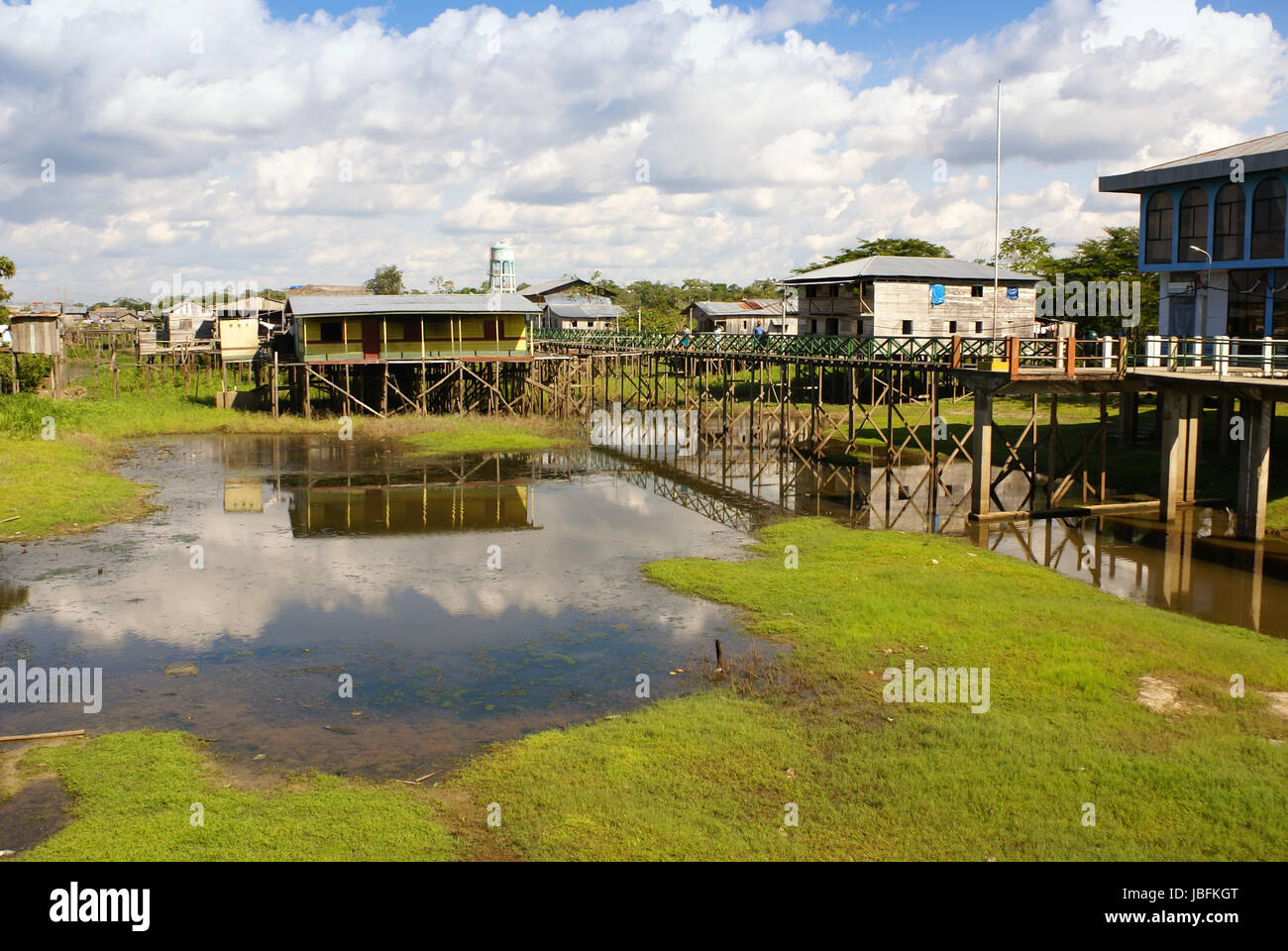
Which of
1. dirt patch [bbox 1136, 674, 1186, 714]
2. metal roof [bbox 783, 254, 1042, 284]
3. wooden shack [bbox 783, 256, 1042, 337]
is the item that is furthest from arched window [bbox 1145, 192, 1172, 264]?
dirt patch [bbox 1136, 674, 1186, 714]

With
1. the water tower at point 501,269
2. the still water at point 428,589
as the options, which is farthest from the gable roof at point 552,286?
the still water at point 428,589

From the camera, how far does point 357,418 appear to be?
43.5 m

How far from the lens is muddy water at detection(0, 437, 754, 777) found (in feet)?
43.9

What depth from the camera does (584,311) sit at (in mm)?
70750

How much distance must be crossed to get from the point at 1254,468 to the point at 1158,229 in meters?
9.80

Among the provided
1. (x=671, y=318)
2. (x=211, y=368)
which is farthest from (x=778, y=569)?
(x=671, y=318)

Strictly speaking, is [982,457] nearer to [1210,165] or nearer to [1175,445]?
[1175,445]

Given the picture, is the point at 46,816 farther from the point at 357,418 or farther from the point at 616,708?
the point at 357,418

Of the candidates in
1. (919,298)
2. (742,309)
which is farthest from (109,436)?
(742,309)

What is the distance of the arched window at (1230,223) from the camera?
26.1 metres

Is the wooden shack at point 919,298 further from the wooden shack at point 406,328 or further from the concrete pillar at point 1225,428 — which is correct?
the wooden shack at point 406,328

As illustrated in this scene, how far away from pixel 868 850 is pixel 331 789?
5419mm
